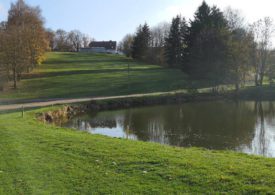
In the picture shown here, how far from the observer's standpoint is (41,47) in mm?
54094

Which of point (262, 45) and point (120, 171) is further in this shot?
point (262, 45)

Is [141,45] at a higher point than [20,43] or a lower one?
higher

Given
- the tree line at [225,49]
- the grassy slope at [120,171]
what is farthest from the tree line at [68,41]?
the grassy slope at [120,171]

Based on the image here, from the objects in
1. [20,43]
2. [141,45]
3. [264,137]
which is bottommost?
[264,137]

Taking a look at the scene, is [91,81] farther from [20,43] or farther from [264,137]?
[264,137]

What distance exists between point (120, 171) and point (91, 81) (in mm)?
42532

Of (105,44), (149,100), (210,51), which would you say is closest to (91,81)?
(149,100)

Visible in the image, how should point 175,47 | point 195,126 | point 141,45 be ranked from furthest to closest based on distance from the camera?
point 141,45
point 175,47
point 195,126

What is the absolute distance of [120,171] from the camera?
8.88m

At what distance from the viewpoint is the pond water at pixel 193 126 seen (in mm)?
18014

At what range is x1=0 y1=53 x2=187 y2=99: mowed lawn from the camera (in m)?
44.0

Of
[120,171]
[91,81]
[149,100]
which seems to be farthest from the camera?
[91,81]

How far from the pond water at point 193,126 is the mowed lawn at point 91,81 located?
11674 mm

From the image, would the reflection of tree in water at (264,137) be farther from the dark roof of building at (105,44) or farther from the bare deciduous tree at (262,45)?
the dark roof of building at (105,44)
